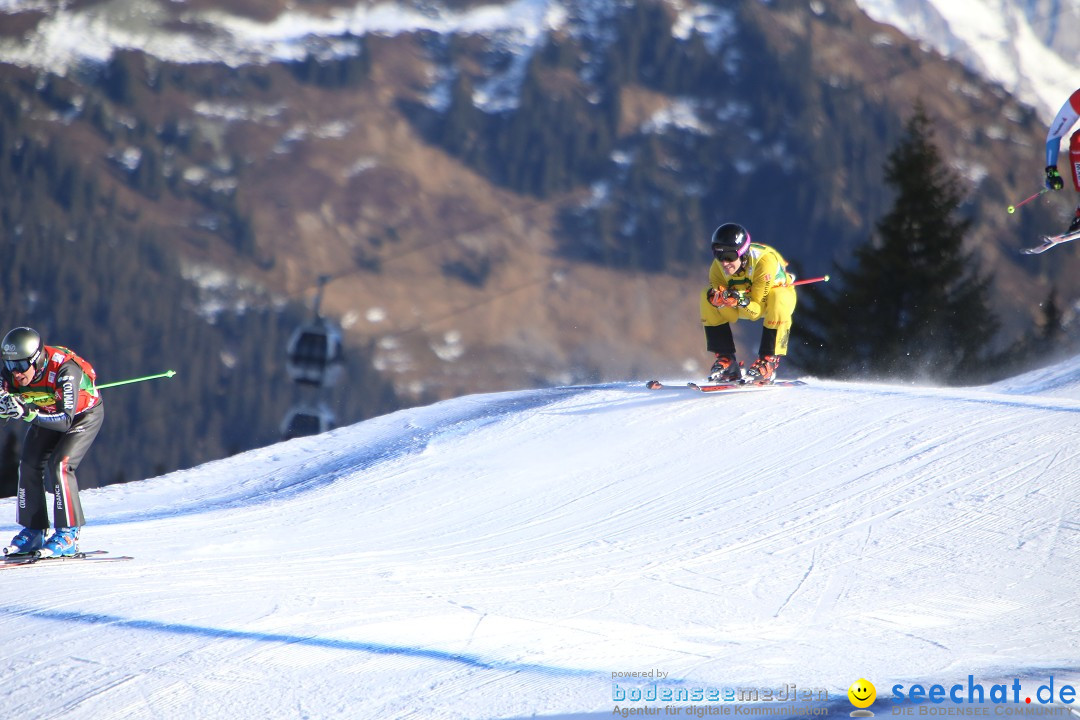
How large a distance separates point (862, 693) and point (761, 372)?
19.4 ft

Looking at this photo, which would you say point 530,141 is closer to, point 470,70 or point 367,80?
point 470,70

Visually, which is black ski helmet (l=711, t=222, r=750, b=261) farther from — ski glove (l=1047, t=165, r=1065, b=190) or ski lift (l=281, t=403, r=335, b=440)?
ski lift (l=281, t=403, r=335, b=440)

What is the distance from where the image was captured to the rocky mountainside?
126 m

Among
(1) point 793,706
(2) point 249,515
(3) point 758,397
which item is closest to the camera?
(1) point 793,706

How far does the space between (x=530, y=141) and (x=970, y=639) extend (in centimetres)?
14515

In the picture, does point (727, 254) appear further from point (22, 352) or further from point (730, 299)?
point (22, 352)

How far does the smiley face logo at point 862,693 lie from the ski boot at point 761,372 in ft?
18.7

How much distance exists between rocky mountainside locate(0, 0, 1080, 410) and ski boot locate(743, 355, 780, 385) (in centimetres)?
10184

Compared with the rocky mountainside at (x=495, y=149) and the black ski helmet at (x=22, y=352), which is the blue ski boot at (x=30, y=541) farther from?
the rocky mountainside at (x=495, y=149)

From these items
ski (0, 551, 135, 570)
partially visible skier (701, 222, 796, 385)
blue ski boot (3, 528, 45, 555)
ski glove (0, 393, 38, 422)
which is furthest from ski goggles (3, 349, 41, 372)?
partially visible skier (701, 222, 796, 385)

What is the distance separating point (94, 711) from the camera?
428 cm

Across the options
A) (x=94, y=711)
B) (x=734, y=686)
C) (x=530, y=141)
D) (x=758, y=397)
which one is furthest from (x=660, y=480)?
(x=530, y=141)

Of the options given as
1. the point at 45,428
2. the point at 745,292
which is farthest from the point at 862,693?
the point at 745,292

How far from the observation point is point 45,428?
6516 millimetres
